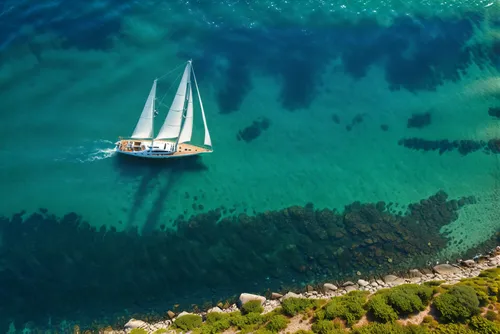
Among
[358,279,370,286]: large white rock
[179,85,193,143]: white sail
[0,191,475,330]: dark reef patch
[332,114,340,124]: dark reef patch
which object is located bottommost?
[358,279,370,286]: large white rock

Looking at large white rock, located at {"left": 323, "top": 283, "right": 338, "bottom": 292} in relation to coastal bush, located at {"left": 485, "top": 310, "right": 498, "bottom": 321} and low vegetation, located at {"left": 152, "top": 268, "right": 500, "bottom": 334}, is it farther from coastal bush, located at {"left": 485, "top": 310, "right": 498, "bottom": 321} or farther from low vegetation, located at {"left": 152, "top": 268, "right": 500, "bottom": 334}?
coastal bush, located at {"left": 485, "top": 310, "right": 498, "bottom": 321}

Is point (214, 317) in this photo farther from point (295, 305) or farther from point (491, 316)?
point (491, 316)

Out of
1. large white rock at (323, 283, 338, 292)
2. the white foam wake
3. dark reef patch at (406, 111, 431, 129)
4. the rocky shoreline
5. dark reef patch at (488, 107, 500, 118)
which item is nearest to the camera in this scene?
the rocky shoreline

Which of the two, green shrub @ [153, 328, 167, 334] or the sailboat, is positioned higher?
the sailboat

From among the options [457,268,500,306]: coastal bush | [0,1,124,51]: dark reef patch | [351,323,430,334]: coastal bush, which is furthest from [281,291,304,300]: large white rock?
[0,1,124,51]: dark reef patch

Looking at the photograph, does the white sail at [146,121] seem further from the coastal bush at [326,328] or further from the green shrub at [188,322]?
the coastal bush at [326,328]

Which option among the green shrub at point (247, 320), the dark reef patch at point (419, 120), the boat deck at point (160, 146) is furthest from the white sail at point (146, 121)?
the dark reef patch at point (419, 120)
